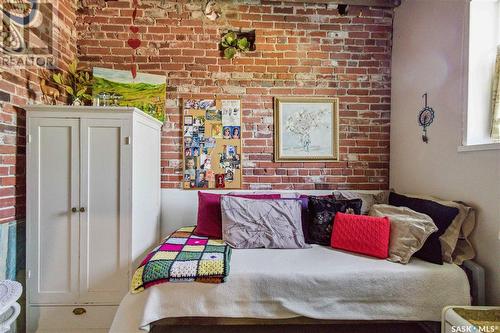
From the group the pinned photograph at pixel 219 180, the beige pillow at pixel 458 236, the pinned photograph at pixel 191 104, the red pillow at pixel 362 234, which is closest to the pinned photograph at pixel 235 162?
the pinned photograph at pixel 219 180

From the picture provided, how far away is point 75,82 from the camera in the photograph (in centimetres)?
241

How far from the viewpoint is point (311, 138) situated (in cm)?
266

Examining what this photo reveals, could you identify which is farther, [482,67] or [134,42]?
[134,42]

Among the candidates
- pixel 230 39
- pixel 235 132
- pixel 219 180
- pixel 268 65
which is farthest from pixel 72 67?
pixel 268 65

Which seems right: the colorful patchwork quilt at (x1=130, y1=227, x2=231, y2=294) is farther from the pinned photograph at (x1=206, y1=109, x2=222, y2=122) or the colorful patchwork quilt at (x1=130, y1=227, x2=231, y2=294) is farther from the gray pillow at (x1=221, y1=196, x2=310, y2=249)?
the pinned photograph at (x1=206, y1=109, x2=222, y2=122)

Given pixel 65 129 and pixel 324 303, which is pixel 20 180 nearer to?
pixel 65 129

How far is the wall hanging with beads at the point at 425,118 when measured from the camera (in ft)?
7.20

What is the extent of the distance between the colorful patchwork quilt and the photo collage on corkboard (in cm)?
87

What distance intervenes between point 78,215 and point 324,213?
6.39ft

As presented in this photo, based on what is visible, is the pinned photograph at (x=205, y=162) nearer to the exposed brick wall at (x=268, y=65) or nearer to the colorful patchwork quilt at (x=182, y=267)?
the exposed brick wall at (x=268, y=65)

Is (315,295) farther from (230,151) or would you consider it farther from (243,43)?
(243,43)

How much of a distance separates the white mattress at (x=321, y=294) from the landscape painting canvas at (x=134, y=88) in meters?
1.70

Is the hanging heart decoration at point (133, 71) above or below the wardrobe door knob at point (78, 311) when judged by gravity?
above

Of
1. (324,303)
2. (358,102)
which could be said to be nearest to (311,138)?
(358,102)
